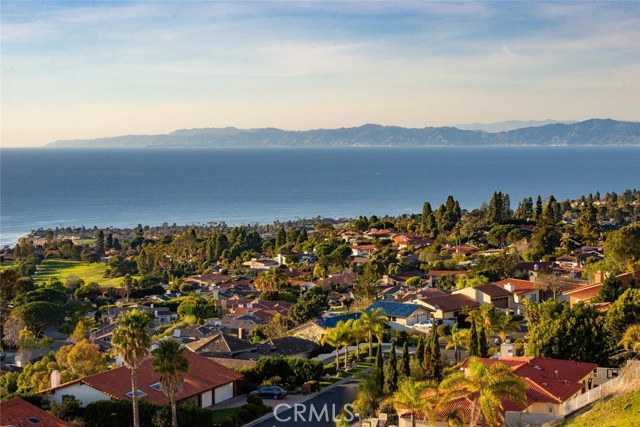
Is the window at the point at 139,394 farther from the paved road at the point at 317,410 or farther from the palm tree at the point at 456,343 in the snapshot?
the palm tree at the point at 456,343

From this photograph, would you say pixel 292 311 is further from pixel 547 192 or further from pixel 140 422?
pixel 547 192

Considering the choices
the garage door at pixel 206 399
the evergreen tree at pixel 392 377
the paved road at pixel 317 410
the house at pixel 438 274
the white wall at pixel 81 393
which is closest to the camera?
the paved road at pixel 317 410

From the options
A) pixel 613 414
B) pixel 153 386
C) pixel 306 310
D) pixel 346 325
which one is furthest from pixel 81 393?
pixel 306 310

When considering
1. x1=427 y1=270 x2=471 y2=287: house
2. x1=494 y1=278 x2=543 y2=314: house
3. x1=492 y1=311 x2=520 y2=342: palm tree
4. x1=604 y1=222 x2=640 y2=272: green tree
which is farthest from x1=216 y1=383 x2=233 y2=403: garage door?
x1=604 y1=222 x2=640 y2=272: green tree

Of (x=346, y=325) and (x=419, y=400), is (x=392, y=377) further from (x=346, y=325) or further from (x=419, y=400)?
(x=346, y=325)

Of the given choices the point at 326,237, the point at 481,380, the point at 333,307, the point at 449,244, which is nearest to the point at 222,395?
the point at 481,380

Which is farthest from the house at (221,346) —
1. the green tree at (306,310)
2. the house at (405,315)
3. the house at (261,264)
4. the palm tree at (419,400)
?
the house at (261,264)
